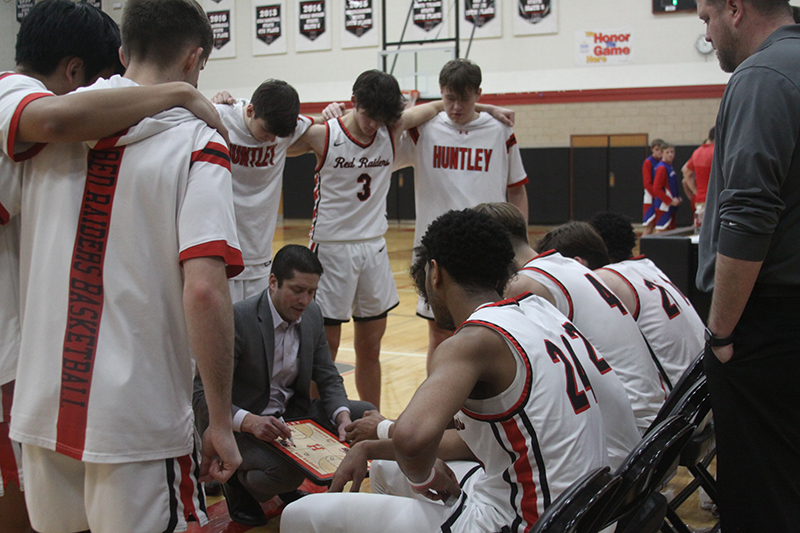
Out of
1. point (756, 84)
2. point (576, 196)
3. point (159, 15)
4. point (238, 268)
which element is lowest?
point (576, 196)

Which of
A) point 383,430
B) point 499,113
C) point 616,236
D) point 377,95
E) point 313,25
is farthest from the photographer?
point 313,25

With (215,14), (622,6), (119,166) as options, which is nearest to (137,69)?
(119,166)

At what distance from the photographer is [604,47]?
14.3 metres

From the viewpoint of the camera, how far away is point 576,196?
52.4ft

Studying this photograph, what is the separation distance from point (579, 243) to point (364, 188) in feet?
4.78

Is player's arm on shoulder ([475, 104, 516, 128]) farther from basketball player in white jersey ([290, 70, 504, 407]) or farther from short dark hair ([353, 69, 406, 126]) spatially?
short dark hair ([353, 69, 406, 126])

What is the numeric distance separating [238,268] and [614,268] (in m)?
1.86

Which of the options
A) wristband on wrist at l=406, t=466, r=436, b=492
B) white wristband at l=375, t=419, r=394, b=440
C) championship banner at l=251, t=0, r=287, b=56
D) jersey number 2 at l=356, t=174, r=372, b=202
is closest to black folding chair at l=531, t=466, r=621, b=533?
wristband on wrist at l=406, t=466, r=436, b=492

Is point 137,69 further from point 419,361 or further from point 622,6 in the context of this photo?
point 622,6

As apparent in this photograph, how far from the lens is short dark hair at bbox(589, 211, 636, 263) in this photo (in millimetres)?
3350

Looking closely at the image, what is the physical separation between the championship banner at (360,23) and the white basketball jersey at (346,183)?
12.1 m

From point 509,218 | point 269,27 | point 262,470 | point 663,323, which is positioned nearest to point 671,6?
point 269,27

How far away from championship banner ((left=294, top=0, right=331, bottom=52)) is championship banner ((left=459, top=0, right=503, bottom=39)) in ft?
9.97

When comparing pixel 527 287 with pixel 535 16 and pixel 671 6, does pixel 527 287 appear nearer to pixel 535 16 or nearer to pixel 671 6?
pixel 671 6
